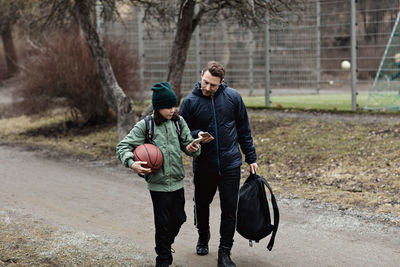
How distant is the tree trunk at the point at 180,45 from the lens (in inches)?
467

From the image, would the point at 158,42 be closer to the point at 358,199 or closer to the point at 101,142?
the point at 101,142

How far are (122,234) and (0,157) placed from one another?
6.78 meters

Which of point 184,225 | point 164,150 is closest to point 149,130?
point 164,150

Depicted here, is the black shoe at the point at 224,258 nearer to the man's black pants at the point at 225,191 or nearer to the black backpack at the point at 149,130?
the man's black pants at the point at 225,191

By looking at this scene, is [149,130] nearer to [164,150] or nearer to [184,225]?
[164,150]

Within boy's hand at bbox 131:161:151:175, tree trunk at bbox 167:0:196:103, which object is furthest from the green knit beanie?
tree trunk at bbox 167:0:196:103

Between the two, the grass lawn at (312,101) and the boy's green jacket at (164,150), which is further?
the grass lawn at (312,101)

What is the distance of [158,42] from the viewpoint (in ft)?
61.3

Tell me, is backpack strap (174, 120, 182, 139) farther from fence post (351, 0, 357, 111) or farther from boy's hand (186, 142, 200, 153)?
fence post (351, 0, 357, 111)

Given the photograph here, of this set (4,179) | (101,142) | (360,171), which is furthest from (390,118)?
(4,179)

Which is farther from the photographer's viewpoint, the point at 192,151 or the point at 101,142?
the point at 101,142

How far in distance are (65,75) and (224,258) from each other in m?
10.0

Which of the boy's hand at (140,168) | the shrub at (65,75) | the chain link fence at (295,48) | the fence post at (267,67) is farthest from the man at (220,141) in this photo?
the fence post at (267,67)

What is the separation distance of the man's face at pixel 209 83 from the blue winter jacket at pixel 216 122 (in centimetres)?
10
